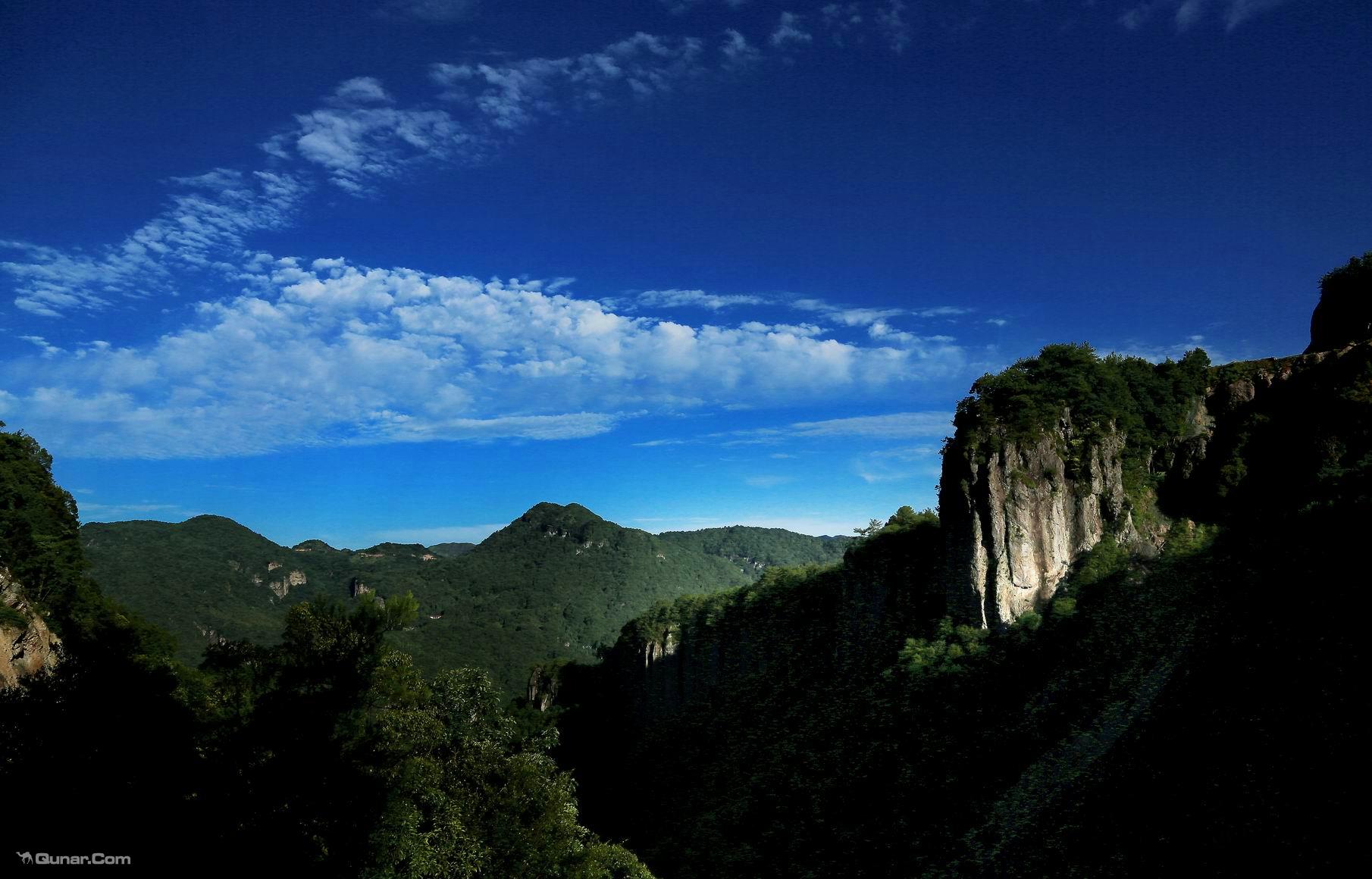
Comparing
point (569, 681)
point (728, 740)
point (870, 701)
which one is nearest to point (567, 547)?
point (569, 681)

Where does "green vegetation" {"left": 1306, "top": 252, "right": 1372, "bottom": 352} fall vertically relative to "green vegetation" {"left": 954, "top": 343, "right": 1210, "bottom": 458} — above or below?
above

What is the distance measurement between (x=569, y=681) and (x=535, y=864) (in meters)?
74.3

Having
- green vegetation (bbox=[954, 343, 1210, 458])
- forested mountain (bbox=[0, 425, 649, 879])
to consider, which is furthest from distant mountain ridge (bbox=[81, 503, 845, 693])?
green vegetation (bbox=[954, 343, 1210, 458])

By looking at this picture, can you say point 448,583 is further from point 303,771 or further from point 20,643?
point 303,771

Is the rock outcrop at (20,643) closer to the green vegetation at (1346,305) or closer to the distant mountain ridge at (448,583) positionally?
the green vegetation at (1346,305)

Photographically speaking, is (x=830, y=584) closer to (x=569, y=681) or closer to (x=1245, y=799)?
(x=1245, y=799)

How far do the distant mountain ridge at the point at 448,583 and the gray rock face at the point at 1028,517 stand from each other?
7940 centimetres

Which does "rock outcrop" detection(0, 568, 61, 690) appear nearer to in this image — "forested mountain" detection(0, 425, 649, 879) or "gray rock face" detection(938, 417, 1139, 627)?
"forested mountain" detection(0, 425, 649, 879)

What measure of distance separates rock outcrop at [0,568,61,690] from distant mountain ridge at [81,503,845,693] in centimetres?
6848

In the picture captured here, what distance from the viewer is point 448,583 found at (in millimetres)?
164750

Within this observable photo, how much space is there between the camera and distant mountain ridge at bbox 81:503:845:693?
114 meters

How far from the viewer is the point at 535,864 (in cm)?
1783

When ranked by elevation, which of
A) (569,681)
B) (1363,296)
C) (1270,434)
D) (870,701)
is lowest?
(569,681)

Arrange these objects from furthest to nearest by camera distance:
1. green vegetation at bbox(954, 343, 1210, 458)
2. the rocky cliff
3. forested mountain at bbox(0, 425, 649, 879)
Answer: green vegetation at bbox(954, 343, 1210, 458) < the rocky cliff < forested mountain at bbox(0, 425, 649, 879)
